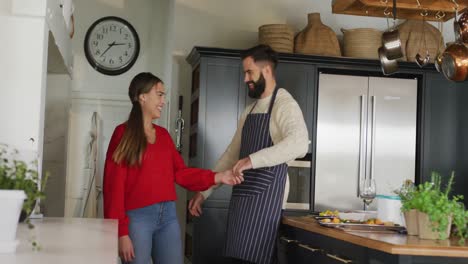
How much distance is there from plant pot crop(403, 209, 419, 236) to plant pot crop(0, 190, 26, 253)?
61.7 inches

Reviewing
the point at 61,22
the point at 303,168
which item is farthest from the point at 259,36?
the point at 61,22

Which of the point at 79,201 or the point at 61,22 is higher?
the point at 61,22

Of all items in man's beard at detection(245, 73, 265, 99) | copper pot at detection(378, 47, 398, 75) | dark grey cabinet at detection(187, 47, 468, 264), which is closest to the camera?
man's beard at detection(245, 73, 265, 99)

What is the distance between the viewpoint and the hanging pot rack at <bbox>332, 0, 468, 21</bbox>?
4379 millimetres

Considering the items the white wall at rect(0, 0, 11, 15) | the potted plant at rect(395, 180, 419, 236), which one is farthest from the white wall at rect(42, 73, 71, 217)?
the potted plant at rect(395, 180, 419, 236)

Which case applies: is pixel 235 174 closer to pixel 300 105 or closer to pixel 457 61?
pixel 457 61

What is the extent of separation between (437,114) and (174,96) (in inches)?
80.4

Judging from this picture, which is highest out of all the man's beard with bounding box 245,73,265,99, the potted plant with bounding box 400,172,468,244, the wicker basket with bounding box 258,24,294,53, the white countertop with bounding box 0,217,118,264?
the wicker basket with bounding box 258,24,294,53

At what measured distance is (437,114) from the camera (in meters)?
5.71

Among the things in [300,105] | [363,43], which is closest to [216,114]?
[300,105]

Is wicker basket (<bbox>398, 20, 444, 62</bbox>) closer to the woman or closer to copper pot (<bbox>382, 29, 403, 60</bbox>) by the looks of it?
copper pot (<bbox>382, 29, 403, 60</bbox>)

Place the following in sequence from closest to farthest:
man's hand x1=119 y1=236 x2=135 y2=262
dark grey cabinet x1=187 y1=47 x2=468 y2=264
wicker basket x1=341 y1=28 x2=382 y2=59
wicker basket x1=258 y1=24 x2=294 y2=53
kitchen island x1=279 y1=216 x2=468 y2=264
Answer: kitchen island x1=279 y1=216 x2=468 y2=264 → man's hand x1=119 y1=236 x2=135 y2=262 → dark grey cabinet x1=187 y1=47 x2=468 y2=264 → wicker basket x1=258 y1=24 x2=294 y2=53 → wicker basket x1=341 y1=28 x2=382 y2=59

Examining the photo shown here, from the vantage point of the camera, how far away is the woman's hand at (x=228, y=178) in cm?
352

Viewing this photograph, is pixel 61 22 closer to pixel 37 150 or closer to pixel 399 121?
pixel 37 150
